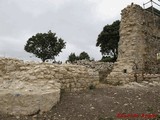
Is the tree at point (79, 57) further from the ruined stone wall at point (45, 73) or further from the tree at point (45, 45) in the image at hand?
the ruined stone wall at point (45, 73)

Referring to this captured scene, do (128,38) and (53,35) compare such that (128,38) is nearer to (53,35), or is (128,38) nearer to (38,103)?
(38,103)

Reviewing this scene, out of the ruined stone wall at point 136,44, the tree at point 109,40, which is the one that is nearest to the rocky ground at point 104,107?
the ruined stone wall at point 136,44

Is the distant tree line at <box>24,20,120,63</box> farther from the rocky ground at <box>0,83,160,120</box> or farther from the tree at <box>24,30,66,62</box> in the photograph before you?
the rocky ground at <box>0,83,160,120</box>

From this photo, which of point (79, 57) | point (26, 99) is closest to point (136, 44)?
point (26, 99)

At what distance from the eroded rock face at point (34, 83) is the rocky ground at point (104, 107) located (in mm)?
255

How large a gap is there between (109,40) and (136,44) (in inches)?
792

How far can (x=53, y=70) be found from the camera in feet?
25.1

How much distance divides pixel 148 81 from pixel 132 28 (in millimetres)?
3379

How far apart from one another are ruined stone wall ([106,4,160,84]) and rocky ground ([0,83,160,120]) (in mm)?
4593

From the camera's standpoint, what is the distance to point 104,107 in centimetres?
667

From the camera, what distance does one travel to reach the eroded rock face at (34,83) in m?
6.25

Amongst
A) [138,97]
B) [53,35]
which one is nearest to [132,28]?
[138,97]

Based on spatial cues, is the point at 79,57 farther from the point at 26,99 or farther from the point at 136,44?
the point at 26,99

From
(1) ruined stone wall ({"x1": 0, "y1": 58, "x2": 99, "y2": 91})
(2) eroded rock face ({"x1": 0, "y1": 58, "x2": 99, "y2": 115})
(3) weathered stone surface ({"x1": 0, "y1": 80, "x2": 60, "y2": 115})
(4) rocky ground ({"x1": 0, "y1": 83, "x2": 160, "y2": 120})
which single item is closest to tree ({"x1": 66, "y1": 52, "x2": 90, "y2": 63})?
(1) ruined stone wall ({"x1": 0, "y1": 58, "x2": 99, "y2": 91})
